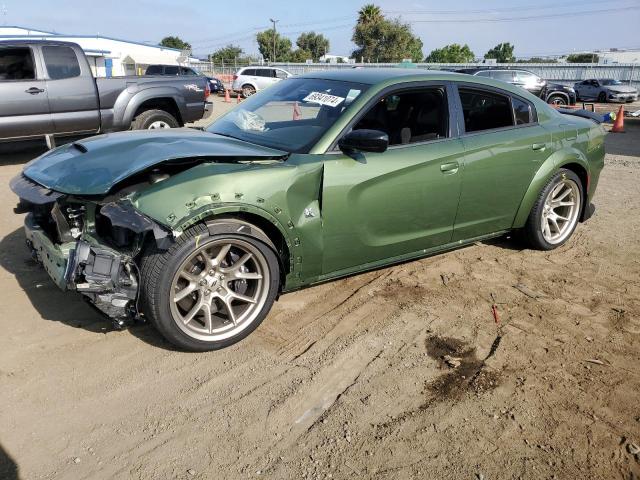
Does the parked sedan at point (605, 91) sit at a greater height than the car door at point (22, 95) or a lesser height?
lesser

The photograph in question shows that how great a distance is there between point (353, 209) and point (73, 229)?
1.77 m

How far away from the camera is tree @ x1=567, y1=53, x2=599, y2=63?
70.4m

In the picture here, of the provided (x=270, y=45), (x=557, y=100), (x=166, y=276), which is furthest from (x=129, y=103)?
(x=270, y=45)

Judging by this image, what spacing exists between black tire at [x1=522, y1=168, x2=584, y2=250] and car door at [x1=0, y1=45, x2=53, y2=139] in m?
7.11

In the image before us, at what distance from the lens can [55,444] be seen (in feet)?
8.13

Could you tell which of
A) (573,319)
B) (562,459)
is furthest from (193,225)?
(573,319)

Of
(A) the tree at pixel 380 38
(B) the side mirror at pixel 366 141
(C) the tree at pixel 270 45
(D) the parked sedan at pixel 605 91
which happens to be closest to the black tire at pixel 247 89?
(D) the parked sedan at pixel 605 91

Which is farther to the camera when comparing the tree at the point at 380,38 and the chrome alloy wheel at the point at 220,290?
the tree at the point at 380,38

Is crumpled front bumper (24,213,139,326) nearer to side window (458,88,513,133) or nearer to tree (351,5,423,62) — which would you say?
side window (458,88,513,133)

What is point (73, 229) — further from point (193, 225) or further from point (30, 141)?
point (30, 141)

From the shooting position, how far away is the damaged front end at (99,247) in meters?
2.95

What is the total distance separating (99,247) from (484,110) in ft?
10.4

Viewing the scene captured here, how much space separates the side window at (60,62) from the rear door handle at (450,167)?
684cm

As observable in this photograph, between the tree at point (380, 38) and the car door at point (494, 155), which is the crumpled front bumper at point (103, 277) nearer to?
the car door at point (494, 155)
